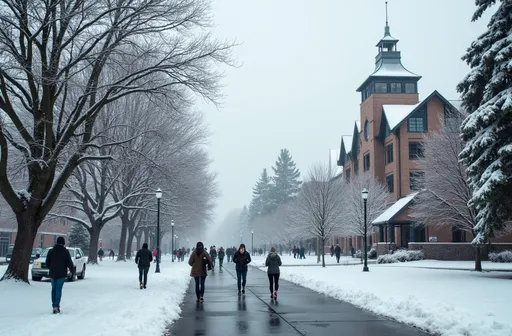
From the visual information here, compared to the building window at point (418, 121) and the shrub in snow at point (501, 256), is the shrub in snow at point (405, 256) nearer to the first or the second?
the shrub in snow at point (501, 256)

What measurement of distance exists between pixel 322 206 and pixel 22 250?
29560 millimetres

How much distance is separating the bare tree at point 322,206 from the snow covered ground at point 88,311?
26451mm

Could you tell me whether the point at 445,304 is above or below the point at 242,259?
below

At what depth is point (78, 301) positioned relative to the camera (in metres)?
16.2

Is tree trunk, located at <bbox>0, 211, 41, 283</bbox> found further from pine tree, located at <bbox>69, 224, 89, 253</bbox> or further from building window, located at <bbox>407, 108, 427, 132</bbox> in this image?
pine tree, located at <bbox>69, 224, 89, 253</bbox>

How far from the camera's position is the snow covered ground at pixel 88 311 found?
35.1 feet

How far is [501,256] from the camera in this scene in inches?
1545

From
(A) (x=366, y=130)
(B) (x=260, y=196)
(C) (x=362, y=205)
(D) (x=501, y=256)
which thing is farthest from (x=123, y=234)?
(B) (x=260, y=196)

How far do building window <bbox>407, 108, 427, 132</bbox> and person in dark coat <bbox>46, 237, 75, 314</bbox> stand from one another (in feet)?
139

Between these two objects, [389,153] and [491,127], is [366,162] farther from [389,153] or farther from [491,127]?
[491,127]

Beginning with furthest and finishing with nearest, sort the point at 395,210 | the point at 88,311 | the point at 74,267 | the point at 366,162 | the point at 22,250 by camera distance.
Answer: the point at 366,162 < the point at 395,210 < the point at 74,267 < the point at 22,250 < the point at 88,311

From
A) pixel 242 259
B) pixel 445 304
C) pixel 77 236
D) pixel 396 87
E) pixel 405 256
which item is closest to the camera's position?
pixel 445 304

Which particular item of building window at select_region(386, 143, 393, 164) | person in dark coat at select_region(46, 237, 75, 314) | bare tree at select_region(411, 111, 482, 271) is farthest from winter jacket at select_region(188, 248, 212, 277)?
building window at select_region(386, 143, 393, 164)

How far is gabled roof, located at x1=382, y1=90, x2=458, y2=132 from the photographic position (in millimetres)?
50281
